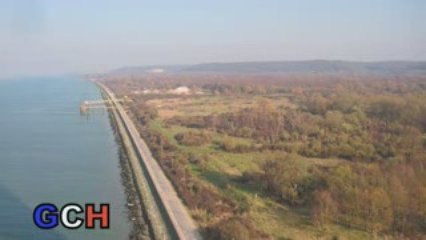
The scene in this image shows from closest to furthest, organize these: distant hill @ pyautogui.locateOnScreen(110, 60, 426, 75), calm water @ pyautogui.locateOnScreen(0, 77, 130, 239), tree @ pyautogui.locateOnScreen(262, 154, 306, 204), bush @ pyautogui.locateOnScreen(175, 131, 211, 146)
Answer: calm water @ pyautogui.locateOnScreen(0, 77, 130, 239) → tree @ pyautogui.locateOnScreen(262, 154, 306, 204) → bush @ pyautogui.locateOnScreen(175, 131, 211, 146) → distant hill @ pyautogui.locateOnScreen(110, 60, 426, 75)

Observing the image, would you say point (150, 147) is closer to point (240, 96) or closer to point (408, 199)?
point (408, 199)

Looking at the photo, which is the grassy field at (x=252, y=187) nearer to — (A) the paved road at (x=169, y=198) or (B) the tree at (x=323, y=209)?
(B) the tree at (x=323, y=209)

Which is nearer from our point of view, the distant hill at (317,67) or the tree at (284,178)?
the tree at (284,178)

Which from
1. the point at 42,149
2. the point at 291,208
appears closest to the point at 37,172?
the point at 42,149

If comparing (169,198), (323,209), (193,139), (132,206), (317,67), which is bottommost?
(317,67)

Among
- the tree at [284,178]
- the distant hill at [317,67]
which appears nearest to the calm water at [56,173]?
the tree at [284,178]

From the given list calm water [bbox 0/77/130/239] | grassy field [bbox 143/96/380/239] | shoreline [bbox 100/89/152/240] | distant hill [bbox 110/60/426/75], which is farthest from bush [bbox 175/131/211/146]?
distant hill [bbox 110/60/426/75]

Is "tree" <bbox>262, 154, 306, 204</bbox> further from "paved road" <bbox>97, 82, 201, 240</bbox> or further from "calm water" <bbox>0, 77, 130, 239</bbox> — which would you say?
"calm water" <bbox>0, 77, 130, 239</bbox>

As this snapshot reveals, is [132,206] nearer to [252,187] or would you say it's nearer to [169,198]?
[169,198]

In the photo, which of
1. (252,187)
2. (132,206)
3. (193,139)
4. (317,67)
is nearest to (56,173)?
(132,206)
